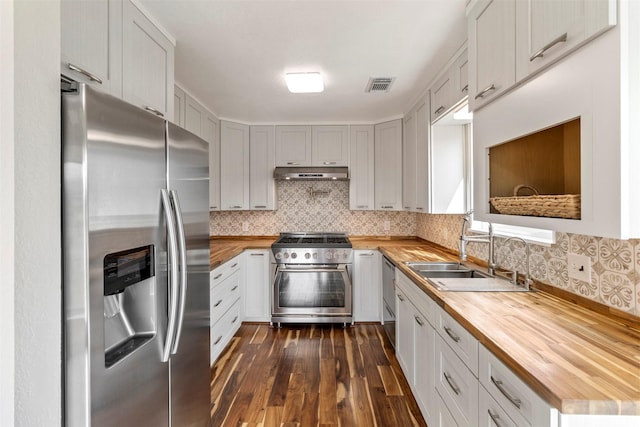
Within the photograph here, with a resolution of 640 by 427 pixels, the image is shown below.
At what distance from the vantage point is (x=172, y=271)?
1.24 metres

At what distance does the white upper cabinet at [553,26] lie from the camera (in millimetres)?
858

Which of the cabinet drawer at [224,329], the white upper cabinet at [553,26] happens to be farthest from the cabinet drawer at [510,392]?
the cabinet drawer at [224,329]

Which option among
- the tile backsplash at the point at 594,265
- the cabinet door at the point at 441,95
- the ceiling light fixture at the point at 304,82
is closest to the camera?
the tile backsplash at the point at 594,265

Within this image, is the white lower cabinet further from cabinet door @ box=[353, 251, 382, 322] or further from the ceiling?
the ceiling

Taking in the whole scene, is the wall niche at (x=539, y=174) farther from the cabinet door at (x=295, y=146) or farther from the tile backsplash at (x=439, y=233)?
the cabinet door at (x=295, y=146)

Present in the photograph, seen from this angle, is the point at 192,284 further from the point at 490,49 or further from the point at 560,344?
the point at 490,49

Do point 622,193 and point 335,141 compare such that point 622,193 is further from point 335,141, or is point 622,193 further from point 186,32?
point 335,141

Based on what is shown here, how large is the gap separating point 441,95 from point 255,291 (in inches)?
104

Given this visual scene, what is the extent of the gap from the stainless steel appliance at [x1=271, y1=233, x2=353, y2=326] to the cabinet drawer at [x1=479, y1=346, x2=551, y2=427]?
2.30m

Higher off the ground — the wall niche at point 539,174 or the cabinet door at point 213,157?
the cabinet door at point 213,157

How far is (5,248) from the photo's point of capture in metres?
0.65

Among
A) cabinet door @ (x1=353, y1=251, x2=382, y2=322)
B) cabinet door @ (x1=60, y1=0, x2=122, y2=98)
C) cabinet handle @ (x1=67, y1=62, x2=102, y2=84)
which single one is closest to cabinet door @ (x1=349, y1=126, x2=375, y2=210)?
cabinet door @ (x1=353, y1=251, x2=382, y2=322)

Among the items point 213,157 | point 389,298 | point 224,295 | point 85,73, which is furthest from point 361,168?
point 85,73

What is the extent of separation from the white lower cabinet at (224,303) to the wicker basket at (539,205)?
2.00m
